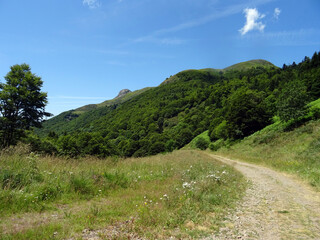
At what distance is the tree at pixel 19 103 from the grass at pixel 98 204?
764 inches

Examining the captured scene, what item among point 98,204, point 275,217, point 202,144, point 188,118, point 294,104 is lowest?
point 202,144

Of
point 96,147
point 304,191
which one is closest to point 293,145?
point 304,191

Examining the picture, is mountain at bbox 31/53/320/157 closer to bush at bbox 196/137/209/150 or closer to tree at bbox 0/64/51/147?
bush at bbox 196/137/209/150

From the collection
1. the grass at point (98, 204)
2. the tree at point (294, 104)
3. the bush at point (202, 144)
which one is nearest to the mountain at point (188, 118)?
the tree at point (294, 104)

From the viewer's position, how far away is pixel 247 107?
44500 millimetres

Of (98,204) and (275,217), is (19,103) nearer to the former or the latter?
(98,204)

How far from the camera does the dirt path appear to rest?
382 cm

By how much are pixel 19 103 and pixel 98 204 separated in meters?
25.2

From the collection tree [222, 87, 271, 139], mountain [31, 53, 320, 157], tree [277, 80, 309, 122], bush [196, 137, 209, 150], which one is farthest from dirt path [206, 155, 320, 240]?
bush [196, 137, 209, 150]

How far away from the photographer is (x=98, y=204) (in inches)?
211

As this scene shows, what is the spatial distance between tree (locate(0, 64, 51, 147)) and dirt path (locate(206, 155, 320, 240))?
89.4ft

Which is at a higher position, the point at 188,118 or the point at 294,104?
the point at 188,118

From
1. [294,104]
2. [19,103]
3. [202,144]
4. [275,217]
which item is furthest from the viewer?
[202,144]

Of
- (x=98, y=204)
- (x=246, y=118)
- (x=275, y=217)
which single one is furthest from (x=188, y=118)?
(x=98, y=204)
